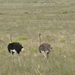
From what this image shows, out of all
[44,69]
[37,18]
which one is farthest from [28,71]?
[37,18]

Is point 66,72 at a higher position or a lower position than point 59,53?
higher

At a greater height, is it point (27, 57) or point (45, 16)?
point (27, 57)

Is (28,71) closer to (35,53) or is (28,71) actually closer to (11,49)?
(11,49)

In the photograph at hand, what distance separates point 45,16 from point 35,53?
2008cm

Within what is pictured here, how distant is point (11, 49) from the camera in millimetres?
11898

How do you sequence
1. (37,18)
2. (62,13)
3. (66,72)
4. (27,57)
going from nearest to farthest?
(66,72) → (27,57) → (37,18) → (62,13)

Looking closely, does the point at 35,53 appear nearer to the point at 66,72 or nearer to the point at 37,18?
the point at 66,72

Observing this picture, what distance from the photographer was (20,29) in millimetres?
24516

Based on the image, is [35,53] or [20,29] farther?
[20,29]

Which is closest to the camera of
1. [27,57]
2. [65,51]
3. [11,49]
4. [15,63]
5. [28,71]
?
[28,71]

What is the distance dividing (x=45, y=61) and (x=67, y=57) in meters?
1.30

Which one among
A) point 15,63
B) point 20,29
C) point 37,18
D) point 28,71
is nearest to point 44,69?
point 28,71

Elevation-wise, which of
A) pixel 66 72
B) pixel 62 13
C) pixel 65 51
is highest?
pixel 66 72

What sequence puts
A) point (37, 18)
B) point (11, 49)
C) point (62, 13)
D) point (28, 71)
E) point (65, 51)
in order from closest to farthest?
point (28, 71), point (11, 49), point (65, 51), point (37, 18), point (62, 13)
